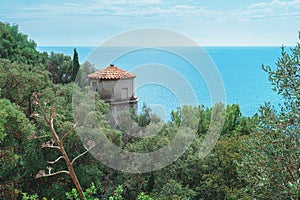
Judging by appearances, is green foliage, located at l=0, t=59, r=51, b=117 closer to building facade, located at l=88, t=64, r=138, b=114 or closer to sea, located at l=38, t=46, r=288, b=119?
sea, located at l=38, t=46, r=288, b=119

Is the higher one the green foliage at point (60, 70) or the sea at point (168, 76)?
the green foliage at point (60, 70)

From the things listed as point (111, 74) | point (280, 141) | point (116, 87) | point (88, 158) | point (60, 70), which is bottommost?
point (88, 158)

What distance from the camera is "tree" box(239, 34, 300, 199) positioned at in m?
4.84

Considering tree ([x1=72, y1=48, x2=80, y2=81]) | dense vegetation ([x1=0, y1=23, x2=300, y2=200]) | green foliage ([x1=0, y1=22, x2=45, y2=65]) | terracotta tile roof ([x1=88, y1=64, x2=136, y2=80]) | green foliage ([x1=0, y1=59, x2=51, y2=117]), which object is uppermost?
green foliage ([x1=0, y1=22, x2=45, y2=65])

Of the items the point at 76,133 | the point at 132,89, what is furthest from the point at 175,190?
the point at 132,89

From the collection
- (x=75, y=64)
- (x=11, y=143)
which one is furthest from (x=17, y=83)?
(x=75, y=64)

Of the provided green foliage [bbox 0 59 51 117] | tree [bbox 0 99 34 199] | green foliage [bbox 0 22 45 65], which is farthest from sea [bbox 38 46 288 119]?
green foliage [bbox 0 22 45 65]

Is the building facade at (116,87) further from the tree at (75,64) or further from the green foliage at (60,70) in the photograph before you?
the green foliage at (60,70)

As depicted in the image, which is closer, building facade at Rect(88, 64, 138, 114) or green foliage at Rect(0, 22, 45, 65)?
building facade at Rect(88, 64, 138, 114)

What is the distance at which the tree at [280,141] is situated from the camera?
4.84 meters

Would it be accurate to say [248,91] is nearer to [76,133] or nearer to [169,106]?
[169,106]

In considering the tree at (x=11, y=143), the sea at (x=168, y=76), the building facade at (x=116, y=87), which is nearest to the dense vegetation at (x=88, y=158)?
the tree at (x=11, y=143)

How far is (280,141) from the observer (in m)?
4.88

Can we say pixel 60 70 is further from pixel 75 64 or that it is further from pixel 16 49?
pixel 75 64
